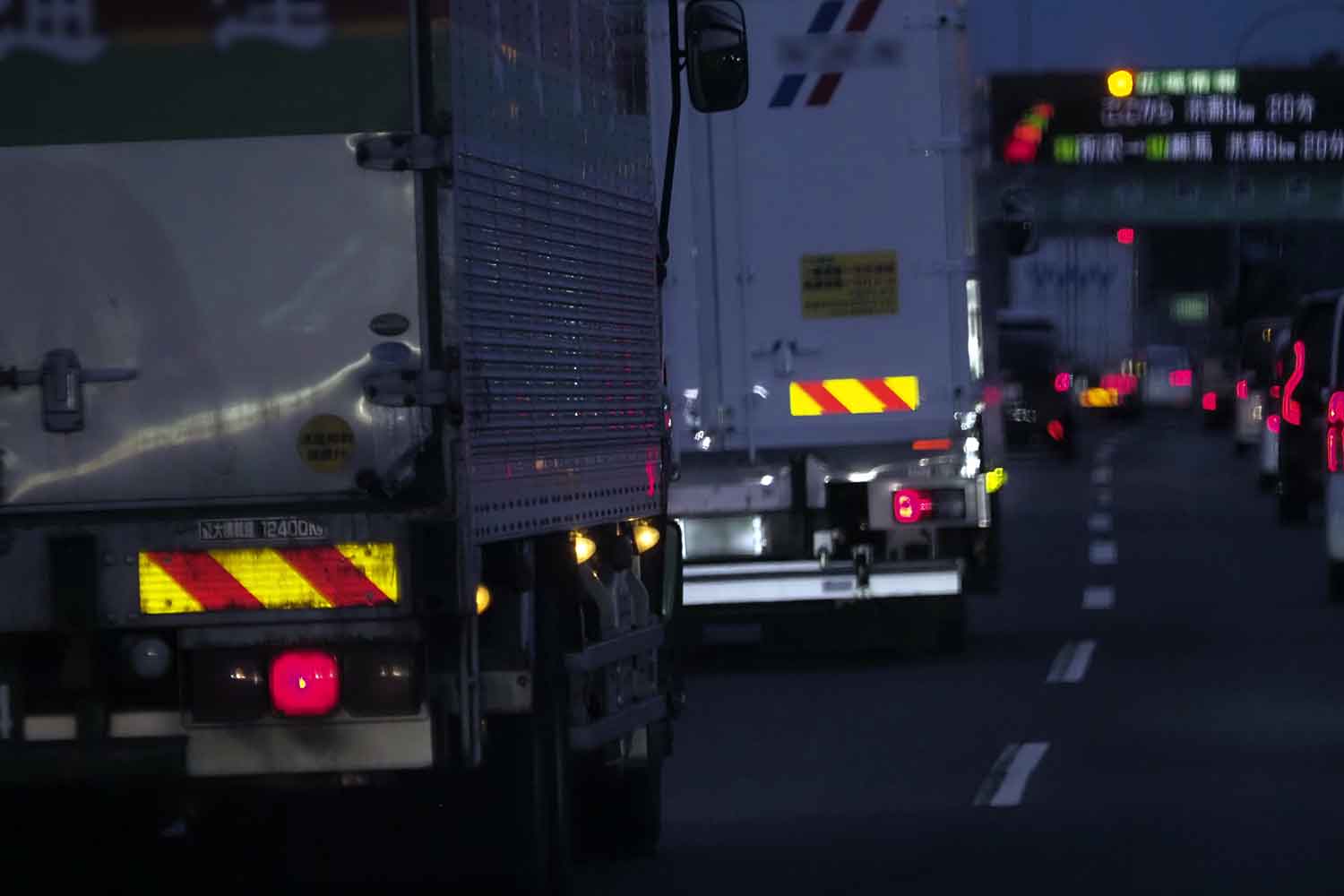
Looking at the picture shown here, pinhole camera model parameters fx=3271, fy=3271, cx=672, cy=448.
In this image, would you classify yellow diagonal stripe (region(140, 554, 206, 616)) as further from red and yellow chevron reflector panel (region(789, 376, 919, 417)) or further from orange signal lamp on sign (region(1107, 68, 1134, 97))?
orange signal lamp on sign (region(1107, 68, 1134, 97))

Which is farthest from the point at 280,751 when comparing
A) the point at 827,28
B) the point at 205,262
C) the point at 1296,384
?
the point at 1296,384

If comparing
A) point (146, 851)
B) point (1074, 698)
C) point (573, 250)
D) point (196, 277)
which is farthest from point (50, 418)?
point (1074, 698)

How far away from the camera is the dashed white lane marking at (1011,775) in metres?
11.7

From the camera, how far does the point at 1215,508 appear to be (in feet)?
119

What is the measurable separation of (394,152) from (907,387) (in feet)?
30.0

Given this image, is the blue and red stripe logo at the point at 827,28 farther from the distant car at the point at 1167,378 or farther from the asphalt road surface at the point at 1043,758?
the distant car at the point at 1167,378

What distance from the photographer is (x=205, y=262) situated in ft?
25.1

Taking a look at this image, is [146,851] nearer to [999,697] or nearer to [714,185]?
[999,697]

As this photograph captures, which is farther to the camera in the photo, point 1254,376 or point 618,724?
point 1254,376

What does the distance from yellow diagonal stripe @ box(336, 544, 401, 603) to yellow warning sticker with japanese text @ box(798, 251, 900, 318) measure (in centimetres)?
919

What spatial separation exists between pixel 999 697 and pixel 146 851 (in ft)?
19.2

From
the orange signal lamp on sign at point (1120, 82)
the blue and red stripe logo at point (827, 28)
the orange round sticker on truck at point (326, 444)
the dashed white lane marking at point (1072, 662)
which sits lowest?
the dashed white lane marking at point (1072, 662)

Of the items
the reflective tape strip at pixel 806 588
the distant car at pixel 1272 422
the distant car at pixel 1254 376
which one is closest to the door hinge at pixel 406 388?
the reflective tape strip at pixel 806 588

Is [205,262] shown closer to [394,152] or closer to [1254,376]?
[394,152]
